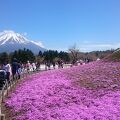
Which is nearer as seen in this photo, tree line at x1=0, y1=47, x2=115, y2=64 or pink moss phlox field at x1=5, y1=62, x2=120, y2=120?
pink moss phlox field at x1=5, y1=62, x2=120, y2=120

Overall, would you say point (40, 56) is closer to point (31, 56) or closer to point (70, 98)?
point (31, 56)

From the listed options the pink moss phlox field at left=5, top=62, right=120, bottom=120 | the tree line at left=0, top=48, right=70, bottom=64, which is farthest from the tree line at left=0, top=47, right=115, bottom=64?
the pink moss phlox field at left=5, top=62, right=120, bottom=120

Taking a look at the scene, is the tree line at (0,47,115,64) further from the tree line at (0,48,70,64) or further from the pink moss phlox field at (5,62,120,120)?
the pink moss phlox field at (5,62,120,120)

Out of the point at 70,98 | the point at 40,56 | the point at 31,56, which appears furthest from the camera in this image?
the point at 40,56

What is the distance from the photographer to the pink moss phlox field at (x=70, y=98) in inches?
756

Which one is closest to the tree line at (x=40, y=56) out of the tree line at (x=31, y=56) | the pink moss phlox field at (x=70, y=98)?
the tree line at (x=31, y=56)

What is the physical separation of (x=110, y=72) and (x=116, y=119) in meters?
14.8

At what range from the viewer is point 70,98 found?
23.8 m

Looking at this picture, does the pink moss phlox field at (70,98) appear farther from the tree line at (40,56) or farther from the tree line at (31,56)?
the tree line at (31,56)

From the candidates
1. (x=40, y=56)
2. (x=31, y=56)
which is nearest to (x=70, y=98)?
(x=31, y=56)

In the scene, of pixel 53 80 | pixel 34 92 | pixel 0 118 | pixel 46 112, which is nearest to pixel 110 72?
pixel 53 80

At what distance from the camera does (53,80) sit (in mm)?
30656

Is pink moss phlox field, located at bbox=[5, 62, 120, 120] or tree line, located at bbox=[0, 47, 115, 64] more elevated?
tree line, located at bbox=[0, 47, 115, 64]

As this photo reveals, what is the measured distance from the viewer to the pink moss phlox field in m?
19.2
